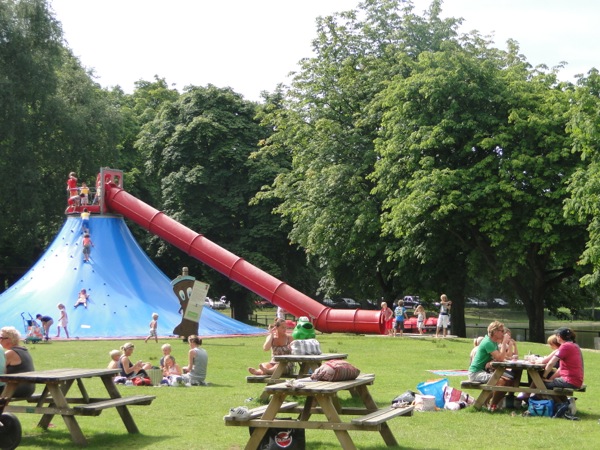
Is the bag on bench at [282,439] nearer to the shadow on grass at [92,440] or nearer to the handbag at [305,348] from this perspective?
the shadow on grass at [92,440]

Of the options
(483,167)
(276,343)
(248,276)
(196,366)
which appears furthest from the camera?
(483,167)

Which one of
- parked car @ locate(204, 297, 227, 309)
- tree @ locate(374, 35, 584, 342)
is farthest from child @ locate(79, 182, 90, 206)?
tree @ locate(374, 35, 584, 342)

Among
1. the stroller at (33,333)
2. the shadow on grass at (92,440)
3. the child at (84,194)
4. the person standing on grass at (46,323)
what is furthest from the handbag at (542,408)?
the child at (84,194)

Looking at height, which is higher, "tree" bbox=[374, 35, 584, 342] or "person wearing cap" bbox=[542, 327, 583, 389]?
"tree" bbox=[374, 35, 584, 342]

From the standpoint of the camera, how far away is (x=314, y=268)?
5684cm

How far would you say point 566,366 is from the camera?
14.0 metres

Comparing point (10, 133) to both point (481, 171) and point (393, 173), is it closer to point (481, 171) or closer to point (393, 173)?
point (393, 173)

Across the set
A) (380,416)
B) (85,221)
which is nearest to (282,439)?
(380,416)

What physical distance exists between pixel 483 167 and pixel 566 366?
2340cm

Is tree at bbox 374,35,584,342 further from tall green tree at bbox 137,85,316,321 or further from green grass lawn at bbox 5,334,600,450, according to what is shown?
green grass lawn at bbox 5,334,600,450

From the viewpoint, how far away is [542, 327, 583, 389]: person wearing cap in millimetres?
13945

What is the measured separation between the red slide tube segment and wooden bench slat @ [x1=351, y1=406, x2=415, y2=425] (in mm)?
23282

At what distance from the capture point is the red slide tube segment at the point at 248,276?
34812 millimetres

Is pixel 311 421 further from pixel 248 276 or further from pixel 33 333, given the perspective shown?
pixel 248 276
